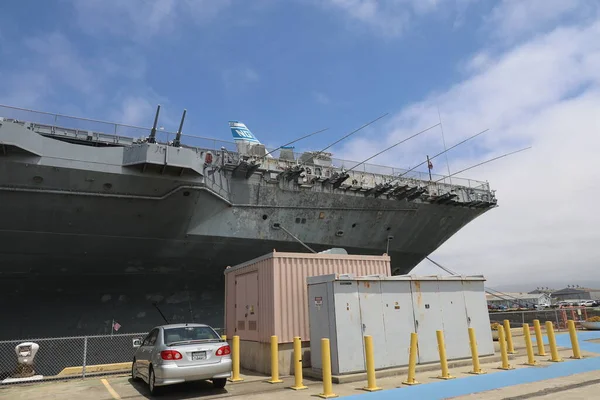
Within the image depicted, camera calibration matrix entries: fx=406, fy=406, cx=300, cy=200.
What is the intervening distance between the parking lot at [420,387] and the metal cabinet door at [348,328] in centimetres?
51

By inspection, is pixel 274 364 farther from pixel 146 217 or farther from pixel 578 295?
pixel 578 295

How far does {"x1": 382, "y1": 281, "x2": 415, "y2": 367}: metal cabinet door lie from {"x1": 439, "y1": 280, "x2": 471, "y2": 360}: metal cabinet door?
1.15 metres

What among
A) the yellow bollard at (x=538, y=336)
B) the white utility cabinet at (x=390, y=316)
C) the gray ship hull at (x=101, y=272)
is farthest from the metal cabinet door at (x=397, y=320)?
the gray ship hull at (x=101, y=272)

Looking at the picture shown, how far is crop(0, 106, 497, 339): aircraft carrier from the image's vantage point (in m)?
16.1

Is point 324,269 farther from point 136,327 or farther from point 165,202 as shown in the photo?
point 136,327

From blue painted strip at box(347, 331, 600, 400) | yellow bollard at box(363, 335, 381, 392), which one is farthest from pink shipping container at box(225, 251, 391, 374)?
blue painted strip at box(347, 331, 600, 400)

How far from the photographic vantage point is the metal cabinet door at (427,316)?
1022 cm

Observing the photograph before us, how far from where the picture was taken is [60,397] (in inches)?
338

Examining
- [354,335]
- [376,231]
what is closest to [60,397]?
[354,335]

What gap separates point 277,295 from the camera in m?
10.6

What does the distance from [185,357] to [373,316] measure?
14.5 ft

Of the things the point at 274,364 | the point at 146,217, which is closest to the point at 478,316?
the point at 274,364

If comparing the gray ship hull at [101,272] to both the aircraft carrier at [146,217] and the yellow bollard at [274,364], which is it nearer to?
the aircraft carrier at [146,217]

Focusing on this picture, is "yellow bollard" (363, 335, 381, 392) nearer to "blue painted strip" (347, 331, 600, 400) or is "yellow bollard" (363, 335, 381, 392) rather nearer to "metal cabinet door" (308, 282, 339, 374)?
"blue painted strip" (347, 331, 600, 400)
